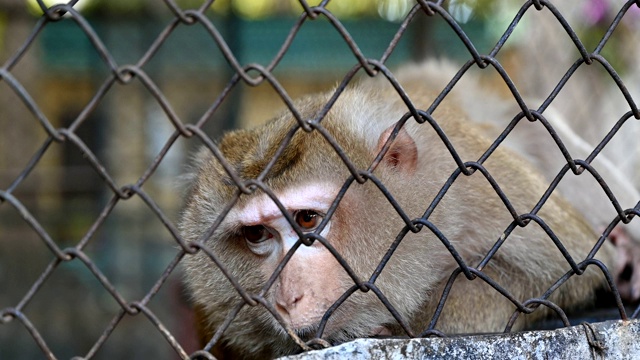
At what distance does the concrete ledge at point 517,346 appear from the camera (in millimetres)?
1795

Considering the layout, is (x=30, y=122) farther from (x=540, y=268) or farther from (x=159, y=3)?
(x=540, y=268)

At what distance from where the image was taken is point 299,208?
243cm

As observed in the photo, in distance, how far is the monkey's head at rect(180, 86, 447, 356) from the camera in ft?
7.32

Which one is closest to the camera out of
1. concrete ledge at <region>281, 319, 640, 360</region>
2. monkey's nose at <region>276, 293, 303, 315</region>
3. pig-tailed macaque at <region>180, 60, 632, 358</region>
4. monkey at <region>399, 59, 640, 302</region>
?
concrete ledge at <region>281, 319, 640, 360</region>

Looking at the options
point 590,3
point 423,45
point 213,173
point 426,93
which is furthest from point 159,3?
point 213,173

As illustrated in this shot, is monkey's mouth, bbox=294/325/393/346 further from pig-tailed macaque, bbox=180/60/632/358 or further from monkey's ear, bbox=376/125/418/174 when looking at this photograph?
monkey's ear, bbox=376/125/418/174

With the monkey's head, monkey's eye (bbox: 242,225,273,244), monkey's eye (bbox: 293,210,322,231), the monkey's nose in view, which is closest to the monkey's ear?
the monkey's head

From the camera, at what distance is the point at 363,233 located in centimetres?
239

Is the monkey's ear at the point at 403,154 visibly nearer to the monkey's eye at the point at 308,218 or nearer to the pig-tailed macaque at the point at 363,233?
the pig-tailed macaque at the point at 363,233

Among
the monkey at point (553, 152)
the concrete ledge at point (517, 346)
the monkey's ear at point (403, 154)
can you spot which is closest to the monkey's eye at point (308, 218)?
the monkey's ear at point (403, 154)

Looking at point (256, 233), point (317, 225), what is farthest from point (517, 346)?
point (256, 233)

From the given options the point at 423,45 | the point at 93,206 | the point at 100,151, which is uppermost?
the point at 423,45

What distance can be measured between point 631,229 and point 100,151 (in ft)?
18.9

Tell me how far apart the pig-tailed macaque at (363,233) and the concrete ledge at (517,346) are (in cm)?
34
